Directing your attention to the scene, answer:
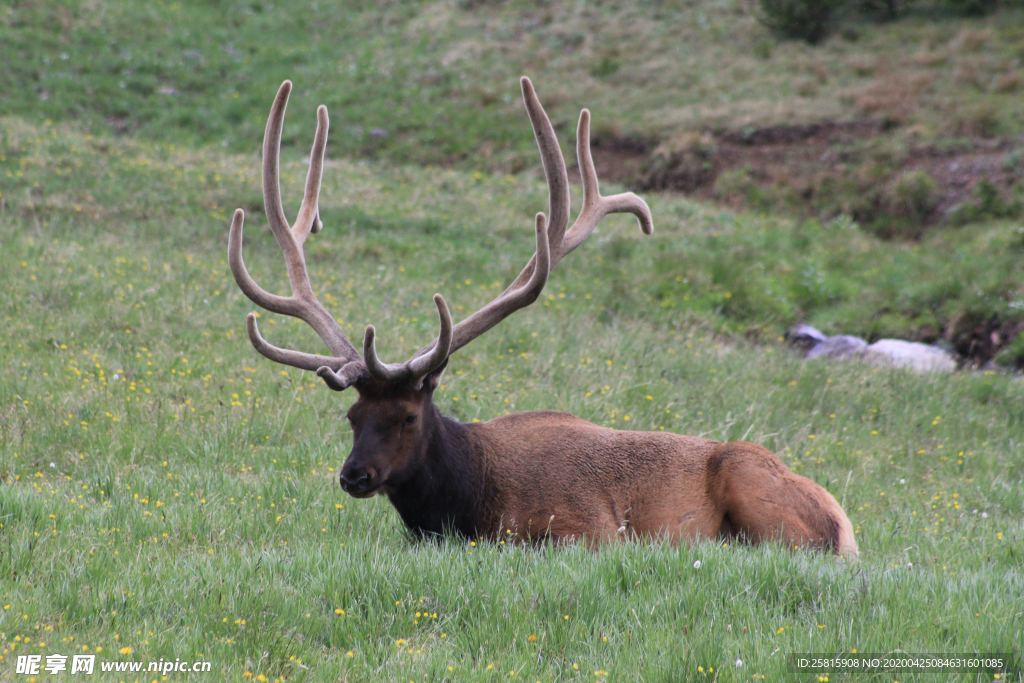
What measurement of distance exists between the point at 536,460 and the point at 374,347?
4.12ft

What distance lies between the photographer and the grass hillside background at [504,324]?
552cm

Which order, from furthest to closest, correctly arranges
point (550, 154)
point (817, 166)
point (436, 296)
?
1. point (817, 166)
2. point (550, 154)
3. point (436, 296)

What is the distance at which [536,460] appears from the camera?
7.54 metres

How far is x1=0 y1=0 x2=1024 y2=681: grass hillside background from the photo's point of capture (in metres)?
5.52

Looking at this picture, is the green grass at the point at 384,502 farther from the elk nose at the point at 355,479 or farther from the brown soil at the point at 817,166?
the brown soil at the point at 817,166

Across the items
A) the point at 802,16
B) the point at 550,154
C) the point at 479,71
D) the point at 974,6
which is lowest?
the point at 550,154

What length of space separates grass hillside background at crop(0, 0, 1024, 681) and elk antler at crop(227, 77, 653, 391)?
3.39 ft

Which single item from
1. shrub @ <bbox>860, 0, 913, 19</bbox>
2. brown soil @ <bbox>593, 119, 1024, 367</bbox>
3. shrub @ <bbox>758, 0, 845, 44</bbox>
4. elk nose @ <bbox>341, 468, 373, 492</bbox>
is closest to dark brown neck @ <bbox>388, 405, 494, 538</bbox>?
elk nose @ <bbox>341, 468, 373, 492</bbox>

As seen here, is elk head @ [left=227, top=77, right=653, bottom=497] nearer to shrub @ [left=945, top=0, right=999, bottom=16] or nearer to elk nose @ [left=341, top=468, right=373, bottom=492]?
elk nose @ [left=341, top=468, right=373, bottom=492]

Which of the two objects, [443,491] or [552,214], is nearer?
[443,491]

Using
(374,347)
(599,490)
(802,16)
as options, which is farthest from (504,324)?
(802,16)

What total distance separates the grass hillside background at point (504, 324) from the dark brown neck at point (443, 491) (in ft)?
0.97

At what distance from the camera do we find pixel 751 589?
5.88 m

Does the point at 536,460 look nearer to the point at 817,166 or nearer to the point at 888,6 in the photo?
the point at 817,166
